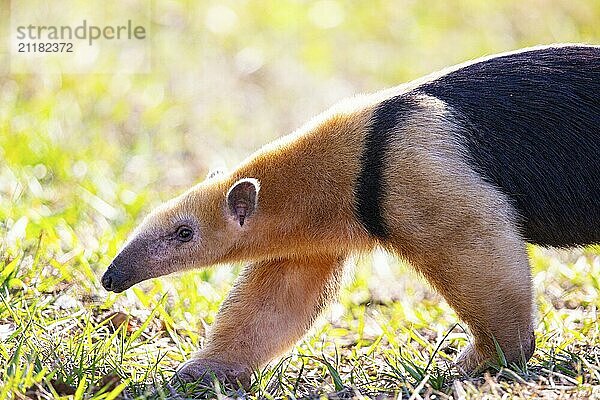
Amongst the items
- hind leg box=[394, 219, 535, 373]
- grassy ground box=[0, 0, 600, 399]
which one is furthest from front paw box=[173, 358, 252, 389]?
hind leg box=[394, 219, 535, 373]

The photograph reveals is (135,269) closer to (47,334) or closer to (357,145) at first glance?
(47,334)

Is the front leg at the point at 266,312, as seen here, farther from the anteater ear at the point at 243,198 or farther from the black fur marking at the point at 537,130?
the black fur marking at the point at 537,130

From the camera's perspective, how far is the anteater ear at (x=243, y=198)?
6375 millimetres

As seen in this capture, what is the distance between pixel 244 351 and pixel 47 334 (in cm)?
118

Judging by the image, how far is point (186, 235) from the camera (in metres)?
6.62

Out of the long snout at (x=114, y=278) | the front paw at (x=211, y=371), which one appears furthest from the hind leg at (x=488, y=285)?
the long snout at (x=114, y=278)

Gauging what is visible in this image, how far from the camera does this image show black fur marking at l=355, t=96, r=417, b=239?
20.2 feet

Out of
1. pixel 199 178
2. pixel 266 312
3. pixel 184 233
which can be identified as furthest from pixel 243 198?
pixel 199 178

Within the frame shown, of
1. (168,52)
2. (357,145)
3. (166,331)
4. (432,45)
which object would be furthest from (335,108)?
(432,45)

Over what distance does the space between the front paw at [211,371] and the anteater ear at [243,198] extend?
0.86 metres

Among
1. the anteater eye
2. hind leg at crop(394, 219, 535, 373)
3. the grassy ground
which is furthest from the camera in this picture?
the anteater eye

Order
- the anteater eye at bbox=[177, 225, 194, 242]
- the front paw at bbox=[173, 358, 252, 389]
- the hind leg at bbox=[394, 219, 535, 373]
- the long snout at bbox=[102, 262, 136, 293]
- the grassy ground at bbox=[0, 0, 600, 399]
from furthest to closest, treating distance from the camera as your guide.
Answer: the anteater eye at bbox=[177, 225, 194, 242] < the long snout at bbox=[102, 262, 136, 293] < the front paw at bbox=[173, 358, 252, 389] < the grassy ground at bbox=[0, 0, 600, 399] < the hind leg at bbox=[394, 219, 535, 373]

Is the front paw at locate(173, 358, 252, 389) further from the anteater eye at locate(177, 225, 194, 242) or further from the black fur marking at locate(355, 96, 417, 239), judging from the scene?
the black fur marking at locate(355, 96, 417, 239)

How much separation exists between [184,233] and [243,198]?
457 millimetres
